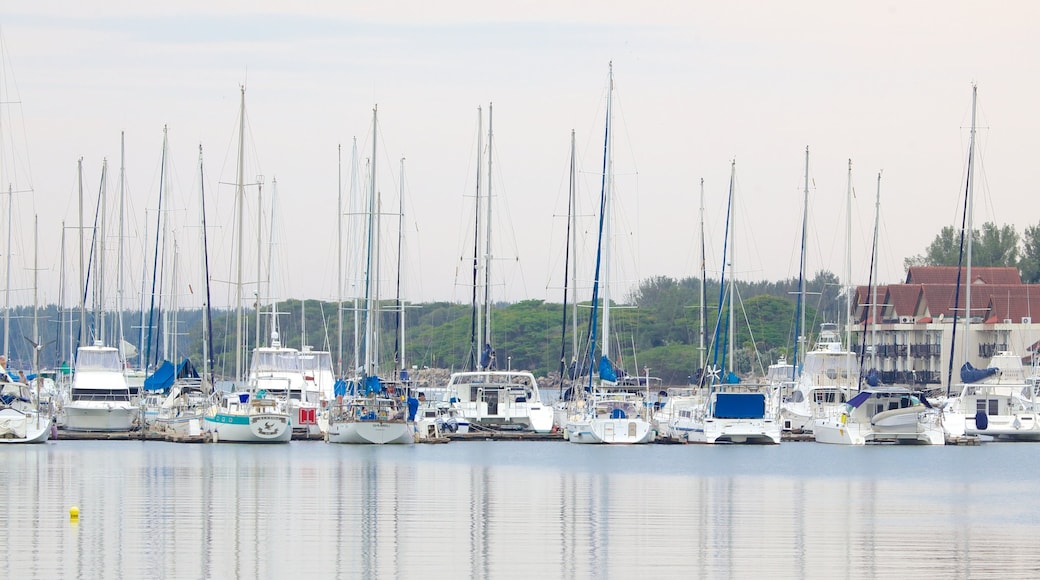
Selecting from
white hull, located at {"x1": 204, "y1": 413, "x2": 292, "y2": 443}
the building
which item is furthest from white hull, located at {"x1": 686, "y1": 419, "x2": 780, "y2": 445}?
the building

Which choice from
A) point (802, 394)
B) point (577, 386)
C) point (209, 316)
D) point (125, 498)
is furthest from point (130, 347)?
point (125, 498)

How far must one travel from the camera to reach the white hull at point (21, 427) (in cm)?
6619

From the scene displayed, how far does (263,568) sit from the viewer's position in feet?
90.7

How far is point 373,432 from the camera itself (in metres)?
68.2

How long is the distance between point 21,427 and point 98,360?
7.32 metres

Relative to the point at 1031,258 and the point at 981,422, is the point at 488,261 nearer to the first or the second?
the point at 981,422

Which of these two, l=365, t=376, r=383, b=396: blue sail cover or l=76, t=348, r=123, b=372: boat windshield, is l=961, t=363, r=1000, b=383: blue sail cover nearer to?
l=365, t=376, r=383, b=396: blue sail cover

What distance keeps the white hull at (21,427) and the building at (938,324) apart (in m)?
70.8

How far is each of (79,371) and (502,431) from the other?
19.0 m

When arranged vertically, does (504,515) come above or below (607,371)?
below

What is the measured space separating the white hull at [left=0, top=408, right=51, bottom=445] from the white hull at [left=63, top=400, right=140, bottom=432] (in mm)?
6442

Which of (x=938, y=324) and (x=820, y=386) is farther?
(x=938, y=324)

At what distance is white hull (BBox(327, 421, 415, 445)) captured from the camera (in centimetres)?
6812

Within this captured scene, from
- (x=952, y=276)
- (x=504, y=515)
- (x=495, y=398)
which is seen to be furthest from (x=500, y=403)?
(x=952, y=276)
